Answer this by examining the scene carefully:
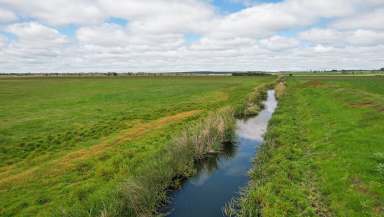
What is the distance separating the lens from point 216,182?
1255 cm

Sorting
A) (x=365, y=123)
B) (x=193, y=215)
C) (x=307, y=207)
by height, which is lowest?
(x=193, y=215)

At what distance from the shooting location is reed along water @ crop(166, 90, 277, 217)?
10.2 metres

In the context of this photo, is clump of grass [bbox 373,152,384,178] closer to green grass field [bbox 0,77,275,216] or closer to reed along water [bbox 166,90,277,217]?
reed along water [bbox 166,90,277,217]

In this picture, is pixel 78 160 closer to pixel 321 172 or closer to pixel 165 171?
pixel 165 171

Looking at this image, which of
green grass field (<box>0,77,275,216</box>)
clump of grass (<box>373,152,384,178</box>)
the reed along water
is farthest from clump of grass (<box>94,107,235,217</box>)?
clump of grass (<box>373,152,384,178</box>)

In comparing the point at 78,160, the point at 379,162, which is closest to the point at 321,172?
the point at 379,162

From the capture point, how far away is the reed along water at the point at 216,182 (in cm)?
1016

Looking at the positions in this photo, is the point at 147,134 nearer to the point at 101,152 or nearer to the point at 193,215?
the point at 101,152

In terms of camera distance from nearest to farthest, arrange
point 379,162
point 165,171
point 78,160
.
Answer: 1. point 379,162
2. point 165,171
3. point 78,160

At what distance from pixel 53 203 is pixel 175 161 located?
571cm

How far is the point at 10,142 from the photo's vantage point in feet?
57.2

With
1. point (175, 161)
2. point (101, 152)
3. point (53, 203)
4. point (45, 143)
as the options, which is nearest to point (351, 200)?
point (175, 161)

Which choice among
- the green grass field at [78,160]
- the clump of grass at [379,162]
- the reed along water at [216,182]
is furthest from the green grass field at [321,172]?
the green grass field at [78,160]

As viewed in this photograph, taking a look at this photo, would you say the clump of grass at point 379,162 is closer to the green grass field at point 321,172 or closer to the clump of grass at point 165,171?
the green grass field at point 321,172
